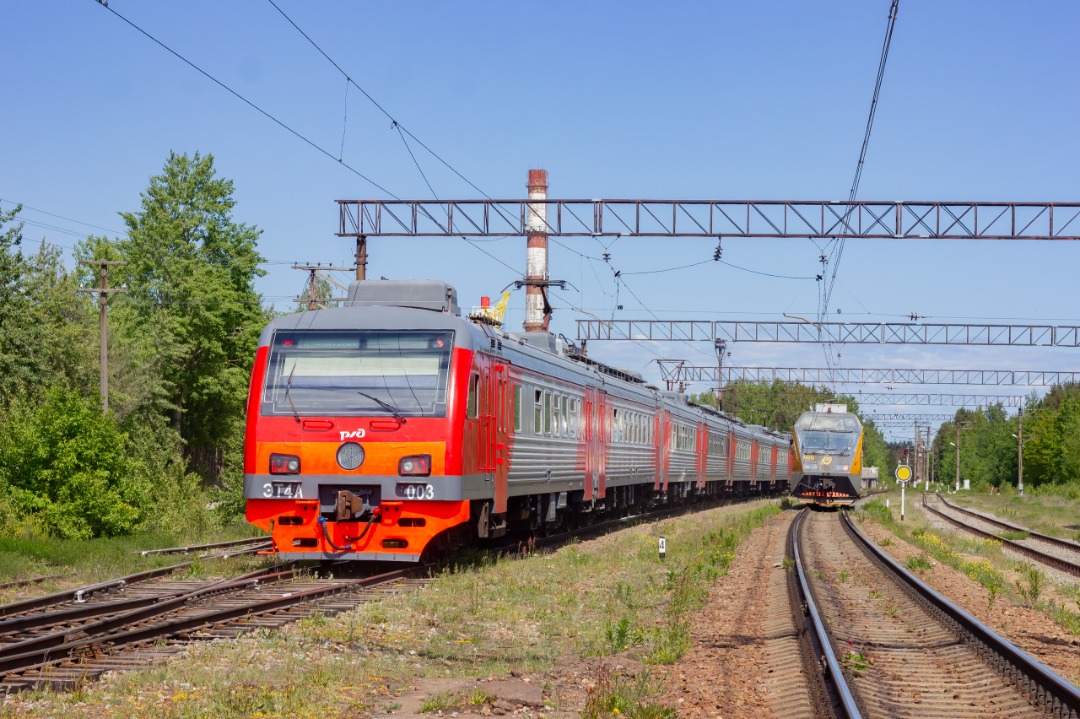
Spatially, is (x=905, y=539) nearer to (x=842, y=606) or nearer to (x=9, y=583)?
(x=842, y=606)

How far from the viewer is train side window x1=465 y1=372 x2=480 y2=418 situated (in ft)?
52.2

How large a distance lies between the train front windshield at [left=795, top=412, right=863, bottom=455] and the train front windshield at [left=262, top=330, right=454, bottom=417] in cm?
2778

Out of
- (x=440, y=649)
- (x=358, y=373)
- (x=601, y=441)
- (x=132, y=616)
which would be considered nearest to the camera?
(x=440, y=649)

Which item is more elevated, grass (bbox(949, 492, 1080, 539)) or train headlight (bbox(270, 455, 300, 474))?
train headlight (bbox(270, 455, 300, 474))

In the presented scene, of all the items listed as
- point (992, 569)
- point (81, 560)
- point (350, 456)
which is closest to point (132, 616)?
point (350, 456)

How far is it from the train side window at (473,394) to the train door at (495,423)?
4.8 inches

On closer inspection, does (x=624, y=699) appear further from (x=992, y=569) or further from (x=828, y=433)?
(x=828, y=433)

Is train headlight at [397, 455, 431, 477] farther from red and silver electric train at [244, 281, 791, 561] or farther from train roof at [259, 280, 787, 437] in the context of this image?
train roof at [259, 280, 787, 437]

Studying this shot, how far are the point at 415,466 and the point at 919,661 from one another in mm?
6633

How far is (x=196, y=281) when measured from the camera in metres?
56.9

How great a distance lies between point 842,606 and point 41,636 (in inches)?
355

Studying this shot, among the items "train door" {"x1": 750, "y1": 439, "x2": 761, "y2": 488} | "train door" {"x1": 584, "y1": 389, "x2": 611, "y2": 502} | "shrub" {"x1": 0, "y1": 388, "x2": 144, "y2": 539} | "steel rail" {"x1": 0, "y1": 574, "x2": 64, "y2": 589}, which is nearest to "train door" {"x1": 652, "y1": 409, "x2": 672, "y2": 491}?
A: "train door" {"x1": 584, "y1": 389, "x2": 611, "y2": 502}

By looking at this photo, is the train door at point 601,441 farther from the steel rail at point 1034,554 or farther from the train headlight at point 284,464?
the train headlight at point 284,464

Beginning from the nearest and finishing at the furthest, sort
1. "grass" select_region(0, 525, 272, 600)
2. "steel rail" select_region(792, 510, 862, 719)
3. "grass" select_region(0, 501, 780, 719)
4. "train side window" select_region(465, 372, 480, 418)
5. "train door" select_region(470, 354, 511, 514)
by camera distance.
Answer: "steel rail" select_region(792, 510, 862, 719) < "grass" select_region(0, 501, 780, 719) < "train side window" select_region(465, 372, 480, 418) < "grass" select_region(0, 525, 272, 600) < "train door" select_region(470, 354, 511, 514)
